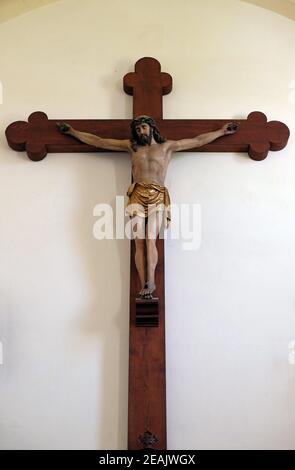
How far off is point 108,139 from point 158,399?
1.28m

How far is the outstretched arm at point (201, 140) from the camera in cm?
290

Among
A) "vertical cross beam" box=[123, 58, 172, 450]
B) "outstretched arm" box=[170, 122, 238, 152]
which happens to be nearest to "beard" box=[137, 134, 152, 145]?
"outstretched arm" box=[170, 122, 238, 152]

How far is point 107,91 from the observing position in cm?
319

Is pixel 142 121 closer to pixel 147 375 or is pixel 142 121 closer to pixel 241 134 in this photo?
pixel 241 134

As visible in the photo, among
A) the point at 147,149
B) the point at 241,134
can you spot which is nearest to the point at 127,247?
the point at 147,149

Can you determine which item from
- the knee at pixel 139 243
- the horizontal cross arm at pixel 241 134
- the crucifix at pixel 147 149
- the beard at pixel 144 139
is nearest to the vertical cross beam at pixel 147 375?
the crucifix at pixel 147 149

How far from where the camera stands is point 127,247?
281cm

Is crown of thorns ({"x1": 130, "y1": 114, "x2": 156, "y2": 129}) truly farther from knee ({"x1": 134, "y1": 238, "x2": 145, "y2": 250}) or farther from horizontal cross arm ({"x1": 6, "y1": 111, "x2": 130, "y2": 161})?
knee ({"x1": 134, "y1": 238, "x2": 145, "y2": 250})

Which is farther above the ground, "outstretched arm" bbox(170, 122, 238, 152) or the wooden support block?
"outstretched arm" bbox(170, 122, 238, 152)

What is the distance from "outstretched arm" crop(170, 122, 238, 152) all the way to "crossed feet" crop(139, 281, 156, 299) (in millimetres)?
724

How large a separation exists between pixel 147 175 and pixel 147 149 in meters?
0.15

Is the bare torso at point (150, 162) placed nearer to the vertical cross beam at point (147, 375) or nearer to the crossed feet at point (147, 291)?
the vertical cross beam at point (147, 375)

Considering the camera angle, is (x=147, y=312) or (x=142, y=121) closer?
(x=147, y=312)

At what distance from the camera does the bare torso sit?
2742 millimetres
